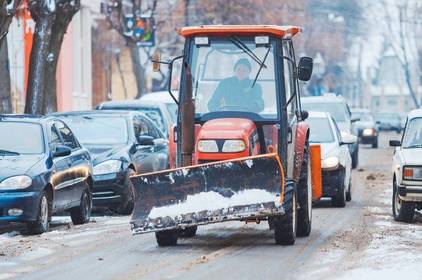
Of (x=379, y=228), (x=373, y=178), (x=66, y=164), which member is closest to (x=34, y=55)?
(x=373, y=178)

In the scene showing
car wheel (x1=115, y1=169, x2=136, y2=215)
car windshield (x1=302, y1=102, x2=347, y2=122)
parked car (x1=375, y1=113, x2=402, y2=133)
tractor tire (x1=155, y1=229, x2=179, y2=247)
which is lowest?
parked car (x1=375, y1=113, x2=402, y2=133)

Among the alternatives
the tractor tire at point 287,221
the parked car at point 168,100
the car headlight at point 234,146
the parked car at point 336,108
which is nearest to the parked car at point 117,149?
the tractor tire at point 287,221

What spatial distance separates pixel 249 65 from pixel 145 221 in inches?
86.0

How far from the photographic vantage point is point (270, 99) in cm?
1533

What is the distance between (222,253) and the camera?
14266 millimetres

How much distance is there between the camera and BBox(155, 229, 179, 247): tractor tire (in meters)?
15.0

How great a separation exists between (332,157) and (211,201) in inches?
303

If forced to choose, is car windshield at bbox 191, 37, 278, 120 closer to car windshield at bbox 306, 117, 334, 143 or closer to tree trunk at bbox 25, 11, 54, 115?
car windshield at bbox 306, 117, 334, 143

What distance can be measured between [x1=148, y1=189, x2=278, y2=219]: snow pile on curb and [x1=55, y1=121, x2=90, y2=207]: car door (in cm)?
359

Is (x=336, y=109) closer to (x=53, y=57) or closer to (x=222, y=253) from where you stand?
(x=53, y=57)

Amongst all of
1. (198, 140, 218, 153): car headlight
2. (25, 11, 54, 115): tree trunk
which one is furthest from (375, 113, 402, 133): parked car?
(198, 140, 218, 153): car headlight

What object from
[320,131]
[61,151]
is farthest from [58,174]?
[320,131]

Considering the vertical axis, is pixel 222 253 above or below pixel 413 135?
below

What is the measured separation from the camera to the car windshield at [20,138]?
1738 cm
